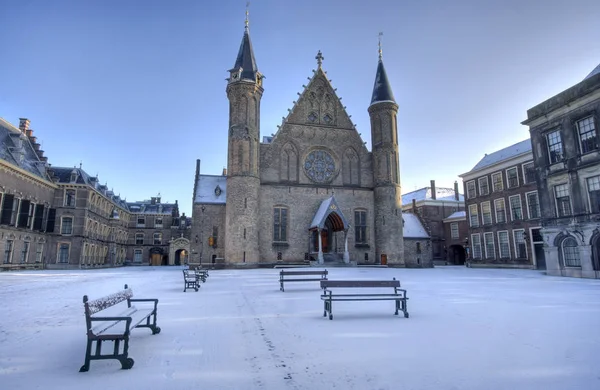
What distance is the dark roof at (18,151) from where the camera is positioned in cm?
3206

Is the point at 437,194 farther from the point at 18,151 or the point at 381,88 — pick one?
the point at 18,151

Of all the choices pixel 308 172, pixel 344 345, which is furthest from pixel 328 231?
pixel 344 345

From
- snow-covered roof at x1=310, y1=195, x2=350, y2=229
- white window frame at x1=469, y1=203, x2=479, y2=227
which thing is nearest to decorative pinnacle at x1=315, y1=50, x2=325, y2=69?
snow-covered roof at x1=310, y1=195, x2=350, y2=229

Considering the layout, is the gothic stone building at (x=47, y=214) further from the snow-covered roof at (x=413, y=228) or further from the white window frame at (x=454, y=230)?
the white window frame at (x=454, y=230)

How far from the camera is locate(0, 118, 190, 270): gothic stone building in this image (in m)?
30.7

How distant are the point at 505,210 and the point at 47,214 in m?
46.2

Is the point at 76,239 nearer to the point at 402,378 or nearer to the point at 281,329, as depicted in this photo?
the point at 281,329

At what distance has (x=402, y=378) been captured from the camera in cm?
412

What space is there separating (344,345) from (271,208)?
2655 cm

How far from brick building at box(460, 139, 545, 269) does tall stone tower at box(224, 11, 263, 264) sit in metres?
23.7

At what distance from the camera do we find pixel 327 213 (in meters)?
30.1

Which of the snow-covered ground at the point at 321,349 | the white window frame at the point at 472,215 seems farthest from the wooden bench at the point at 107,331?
the white window frame at the point at 472,215

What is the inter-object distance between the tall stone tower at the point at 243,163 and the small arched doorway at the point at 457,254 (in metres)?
31.0

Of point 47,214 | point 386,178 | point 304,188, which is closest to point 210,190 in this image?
point 304,188
